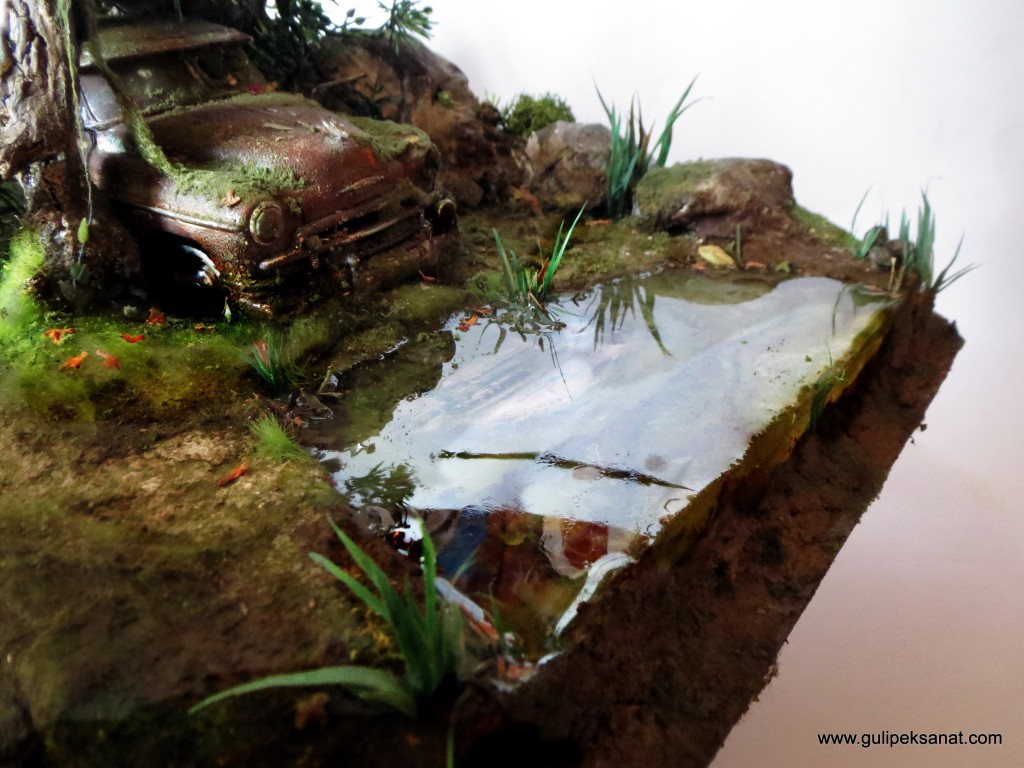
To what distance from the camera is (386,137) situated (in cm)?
343

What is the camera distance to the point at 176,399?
2.52m

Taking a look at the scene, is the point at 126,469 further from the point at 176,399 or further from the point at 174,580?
the point at 174,580

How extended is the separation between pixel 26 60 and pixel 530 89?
338 cm

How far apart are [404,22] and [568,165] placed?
4.60ft

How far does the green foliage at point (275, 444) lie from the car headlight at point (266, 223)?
852 millimetres

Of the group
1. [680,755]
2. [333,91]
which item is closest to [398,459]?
[680,755]

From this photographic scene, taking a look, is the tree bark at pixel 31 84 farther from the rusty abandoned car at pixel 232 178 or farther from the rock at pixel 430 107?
the rock at pixel 430 107

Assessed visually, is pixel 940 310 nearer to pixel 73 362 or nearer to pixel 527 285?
pixel 527 285

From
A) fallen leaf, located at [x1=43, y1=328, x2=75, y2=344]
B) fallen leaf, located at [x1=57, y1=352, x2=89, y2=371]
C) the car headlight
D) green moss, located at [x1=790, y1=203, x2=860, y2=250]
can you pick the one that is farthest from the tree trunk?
green moss, located at [x1=790, y1=203, x2=860, y2=250]

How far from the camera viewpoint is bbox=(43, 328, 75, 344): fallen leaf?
8.87 ft

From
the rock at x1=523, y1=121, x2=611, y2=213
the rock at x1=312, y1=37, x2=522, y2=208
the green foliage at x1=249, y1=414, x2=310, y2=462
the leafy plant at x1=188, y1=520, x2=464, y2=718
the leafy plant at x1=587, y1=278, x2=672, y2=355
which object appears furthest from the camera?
the rock at x1=523, y1=121, x2=611, y2=213

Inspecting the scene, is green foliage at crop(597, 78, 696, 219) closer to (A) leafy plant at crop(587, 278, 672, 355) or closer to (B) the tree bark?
(A) leafy plant at crop(587, 278, 672, 355)

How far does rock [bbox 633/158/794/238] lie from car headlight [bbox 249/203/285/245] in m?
2.38

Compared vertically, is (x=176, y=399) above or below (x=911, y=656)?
above
